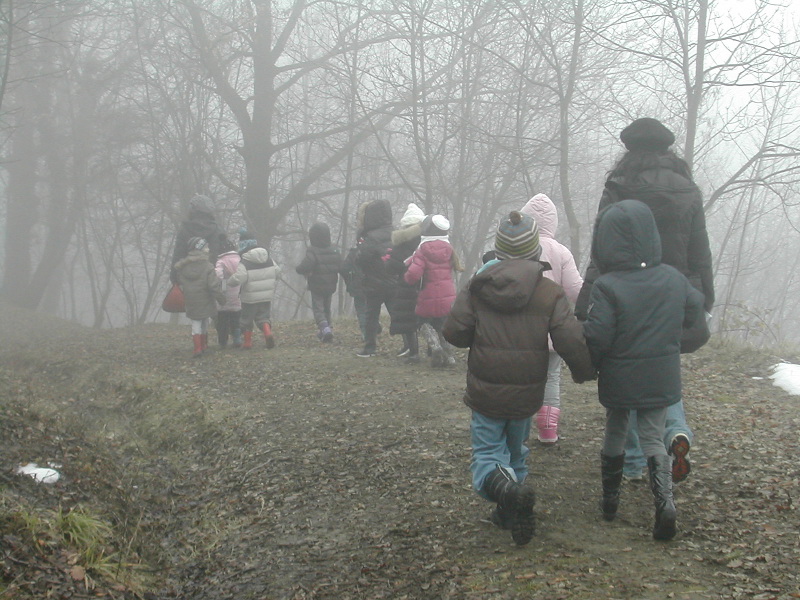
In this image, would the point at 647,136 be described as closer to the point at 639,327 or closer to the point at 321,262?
the point at 639,327

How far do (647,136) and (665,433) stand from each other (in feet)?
6.43

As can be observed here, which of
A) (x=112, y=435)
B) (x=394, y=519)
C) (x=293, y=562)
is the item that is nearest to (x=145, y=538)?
(x=293, y=562)

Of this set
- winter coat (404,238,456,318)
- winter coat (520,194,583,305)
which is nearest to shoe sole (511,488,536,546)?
winter coat (520,194,583,305)

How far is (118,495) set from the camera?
544 cm

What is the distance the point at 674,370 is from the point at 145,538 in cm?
337

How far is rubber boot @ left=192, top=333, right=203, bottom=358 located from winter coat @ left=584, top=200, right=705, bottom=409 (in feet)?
28.2

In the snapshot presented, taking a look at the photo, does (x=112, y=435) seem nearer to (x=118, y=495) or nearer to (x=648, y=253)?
(x=118, y=495)

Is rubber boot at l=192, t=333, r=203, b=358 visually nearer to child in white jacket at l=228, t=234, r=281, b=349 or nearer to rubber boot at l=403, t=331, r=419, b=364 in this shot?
child in white jacket at l=228, t=234, r=281, b=349

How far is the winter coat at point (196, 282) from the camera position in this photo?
11.4m

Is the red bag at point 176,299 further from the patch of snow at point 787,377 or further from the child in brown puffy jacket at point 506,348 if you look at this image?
the patch of snow at point 787,377

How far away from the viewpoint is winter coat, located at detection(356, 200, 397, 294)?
34.2ft

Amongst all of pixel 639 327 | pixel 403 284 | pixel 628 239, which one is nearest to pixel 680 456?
pixel 639 327

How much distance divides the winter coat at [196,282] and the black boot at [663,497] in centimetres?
832

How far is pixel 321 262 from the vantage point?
483 inches
